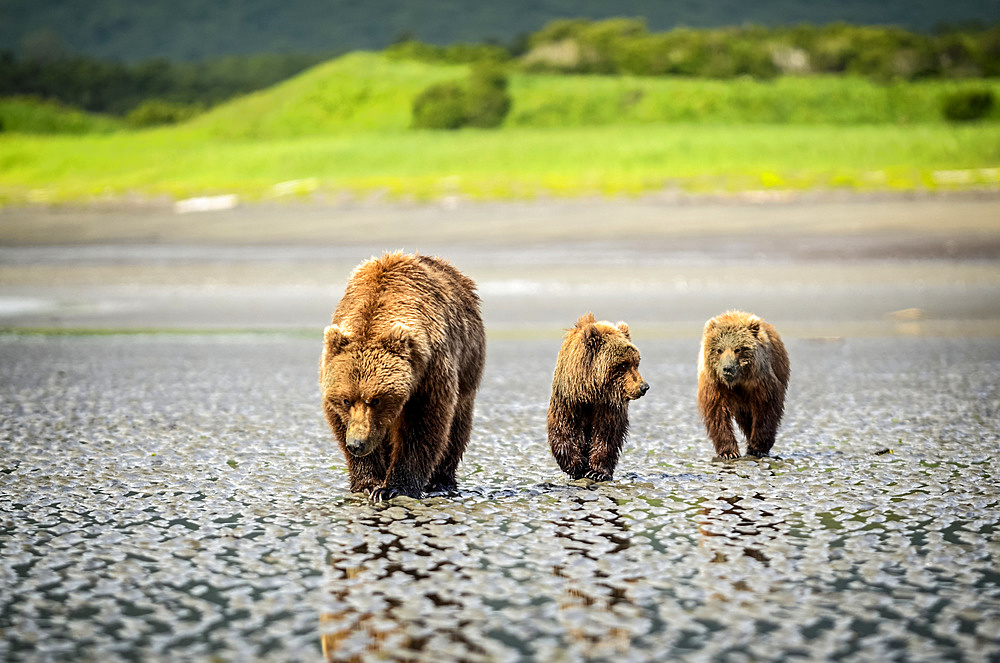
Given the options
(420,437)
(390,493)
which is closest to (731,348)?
(420,437)

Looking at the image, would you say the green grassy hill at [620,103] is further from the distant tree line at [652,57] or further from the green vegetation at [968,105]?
the distant tree line at [652,57]

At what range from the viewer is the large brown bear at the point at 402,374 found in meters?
5.48

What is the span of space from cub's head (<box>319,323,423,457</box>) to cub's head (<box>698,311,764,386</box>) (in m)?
2.18

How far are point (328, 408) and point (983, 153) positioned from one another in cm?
3597

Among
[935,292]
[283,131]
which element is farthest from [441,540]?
[283,131]

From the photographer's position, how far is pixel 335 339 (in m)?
5.55

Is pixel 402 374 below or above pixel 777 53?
below

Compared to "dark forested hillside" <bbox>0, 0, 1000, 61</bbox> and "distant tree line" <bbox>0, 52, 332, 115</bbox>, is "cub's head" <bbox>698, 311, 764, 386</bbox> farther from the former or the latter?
"dark forested hillside" <bbox>0, 0, 1000, 61</bbox>

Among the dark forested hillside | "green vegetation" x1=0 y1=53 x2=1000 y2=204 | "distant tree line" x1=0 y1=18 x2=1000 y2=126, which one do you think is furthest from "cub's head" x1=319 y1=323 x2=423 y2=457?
the dark forested hillside

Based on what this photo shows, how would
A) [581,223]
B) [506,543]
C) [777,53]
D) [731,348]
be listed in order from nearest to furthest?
[506,543], [731,348], [581,223], [777,53]

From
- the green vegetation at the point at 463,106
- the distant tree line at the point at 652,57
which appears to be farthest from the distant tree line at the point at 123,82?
the green vegetation at the point at 463,106

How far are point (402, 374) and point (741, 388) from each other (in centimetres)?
253

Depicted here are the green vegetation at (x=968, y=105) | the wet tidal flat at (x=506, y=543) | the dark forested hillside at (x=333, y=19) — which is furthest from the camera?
the dark forested hillside at (x=333, y=19)

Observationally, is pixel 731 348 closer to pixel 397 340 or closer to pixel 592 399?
pixel 592 399
